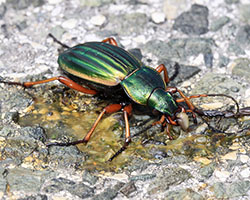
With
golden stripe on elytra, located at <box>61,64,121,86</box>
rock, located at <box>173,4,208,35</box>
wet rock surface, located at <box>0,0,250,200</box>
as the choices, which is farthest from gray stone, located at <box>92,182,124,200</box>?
rock, located at <box>173,4,208,35</box>

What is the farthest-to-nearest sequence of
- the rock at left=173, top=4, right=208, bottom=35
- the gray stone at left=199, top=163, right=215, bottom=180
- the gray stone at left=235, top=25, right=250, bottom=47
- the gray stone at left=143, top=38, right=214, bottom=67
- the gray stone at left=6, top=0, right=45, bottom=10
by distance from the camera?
the gray stone at left=6, top=0, right=45, bottom=10, the rock at left=173, top=4, right=208, bottom=35, the gray stone at left=235, top=25, right=250, bottom=47, the gray stone at left=143, top=38, right=214, bottom=67, the gray stone at left=199, top=163, right=215, bottom=180

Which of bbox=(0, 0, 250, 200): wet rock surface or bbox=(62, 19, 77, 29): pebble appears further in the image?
bbox=(62, 19, 77, 29): pebble

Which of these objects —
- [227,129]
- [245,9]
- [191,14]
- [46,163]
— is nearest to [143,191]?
[46,163]

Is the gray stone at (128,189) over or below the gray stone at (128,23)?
below

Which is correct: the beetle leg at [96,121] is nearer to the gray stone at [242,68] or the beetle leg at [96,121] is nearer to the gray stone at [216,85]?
the gray stone at [216,85]

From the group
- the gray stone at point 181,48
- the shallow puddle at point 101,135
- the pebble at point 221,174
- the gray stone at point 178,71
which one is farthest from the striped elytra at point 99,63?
the pebble at point 221,174

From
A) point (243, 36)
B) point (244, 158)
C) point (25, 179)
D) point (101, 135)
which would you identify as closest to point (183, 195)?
point (244, 158)

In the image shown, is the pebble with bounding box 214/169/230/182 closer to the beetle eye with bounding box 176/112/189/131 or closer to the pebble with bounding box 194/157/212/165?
the pebble with bounding box 194/157/212/165

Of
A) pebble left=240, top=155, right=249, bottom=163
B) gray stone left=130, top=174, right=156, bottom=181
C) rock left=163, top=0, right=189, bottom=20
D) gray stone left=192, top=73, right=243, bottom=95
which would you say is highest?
rock left=163, top=0, right=189, bottom=20
